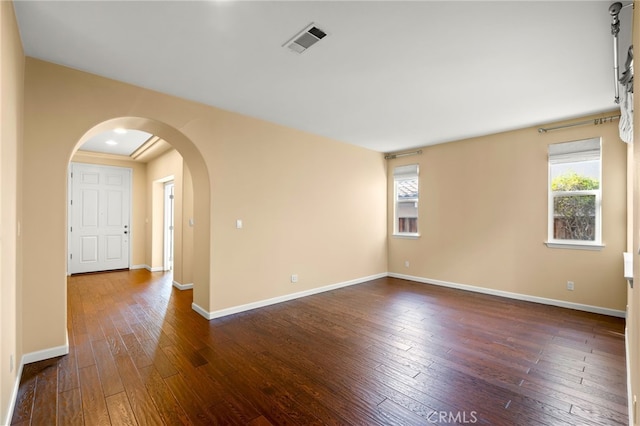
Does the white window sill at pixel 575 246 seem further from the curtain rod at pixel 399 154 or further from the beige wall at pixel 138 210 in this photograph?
the beige wall at pixel 138 210

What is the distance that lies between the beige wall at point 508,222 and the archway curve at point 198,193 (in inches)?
153

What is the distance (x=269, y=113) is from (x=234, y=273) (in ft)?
7.14

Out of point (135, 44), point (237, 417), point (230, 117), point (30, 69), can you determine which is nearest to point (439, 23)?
point (135, 44)

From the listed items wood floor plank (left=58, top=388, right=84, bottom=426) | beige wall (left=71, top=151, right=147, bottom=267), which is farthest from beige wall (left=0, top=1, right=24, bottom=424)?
beige wall (left=71, top=151, right=147, bottom=267)

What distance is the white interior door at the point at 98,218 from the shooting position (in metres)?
6.16

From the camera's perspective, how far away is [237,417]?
1869 mm

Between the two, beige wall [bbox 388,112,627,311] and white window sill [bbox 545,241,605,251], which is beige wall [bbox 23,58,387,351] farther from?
white window sill [bbox 545,241,605,251]

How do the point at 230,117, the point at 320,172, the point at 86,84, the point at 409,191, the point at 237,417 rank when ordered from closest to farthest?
1. the point at 237,417
2. the point at 86,84
3. the point at 230,117
4. the point at 320,172
5. the point at 409,191

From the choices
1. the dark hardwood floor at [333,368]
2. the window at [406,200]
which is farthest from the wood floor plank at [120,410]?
the window at [406,200]

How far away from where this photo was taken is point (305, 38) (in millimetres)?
2242

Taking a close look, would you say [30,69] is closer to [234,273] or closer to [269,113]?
[269,113]

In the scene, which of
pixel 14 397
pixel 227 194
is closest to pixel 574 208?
pixel 227 194

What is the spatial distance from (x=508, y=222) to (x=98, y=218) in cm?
807

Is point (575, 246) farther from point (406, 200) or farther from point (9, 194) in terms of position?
point (9, 194)
